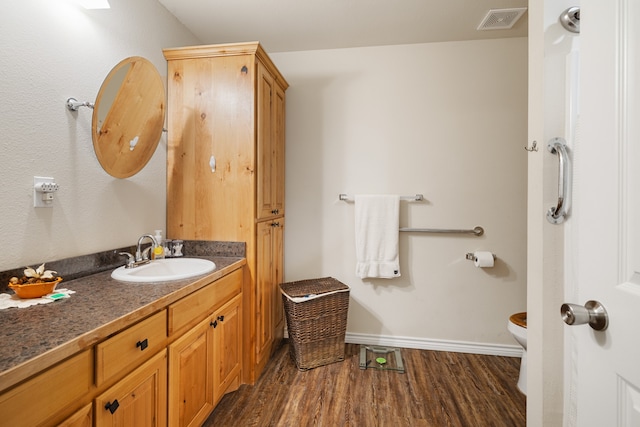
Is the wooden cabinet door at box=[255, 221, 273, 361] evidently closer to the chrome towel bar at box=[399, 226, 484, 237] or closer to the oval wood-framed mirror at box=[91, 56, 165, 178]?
the oval wood-framed mirror at box=[91, 56, 165, 178]

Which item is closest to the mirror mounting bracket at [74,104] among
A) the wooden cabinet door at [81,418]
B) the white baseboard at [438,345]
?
the wooden cabinet door at [81,418]

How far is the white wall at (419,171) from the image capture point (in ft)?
7.71

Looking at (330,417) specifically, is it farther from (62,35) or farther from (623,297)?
(62,35)

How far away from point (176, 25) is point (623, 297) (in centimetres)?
261

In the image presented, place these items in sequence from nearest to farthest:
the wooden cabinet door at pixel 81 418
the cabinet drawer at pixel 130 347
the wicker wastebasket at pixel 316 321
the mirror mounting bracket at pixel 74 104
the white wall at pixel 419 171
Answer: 1. the wooden cabinet door at pixel 81 418
2. the cabinet drawer at pixel 130 347
3. the mirror mounting bracket at pixel 74 104
4. the wicker wastebasket at pixel 316 321
5. the white wall at pixel 419 171

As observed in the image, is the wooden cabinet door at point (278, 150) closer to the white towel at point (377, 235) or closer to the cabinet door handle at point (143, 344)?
the white towel at point (377, 235)

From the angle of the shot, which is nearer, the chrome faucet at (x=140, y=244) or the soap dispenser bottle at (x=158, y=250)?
the chrome faucet at (x=140, y=244)

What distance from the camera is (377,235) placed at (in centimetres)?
238

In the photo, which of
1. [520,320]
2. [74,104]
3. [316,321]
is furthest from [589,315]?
[74,104]

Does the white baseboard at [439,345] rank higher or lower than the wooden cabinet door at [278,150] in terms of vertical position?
lower

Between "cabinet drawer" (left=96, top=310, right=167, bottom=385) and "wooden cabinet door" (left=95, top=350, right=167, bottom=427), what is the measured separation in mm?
38

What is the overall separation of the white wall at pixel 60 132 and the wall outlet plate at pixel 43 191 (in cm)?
2

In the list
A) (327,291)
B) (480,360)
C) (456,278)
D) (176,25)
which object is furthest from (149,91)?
(480,360)

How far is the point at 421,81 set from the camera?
242cm
